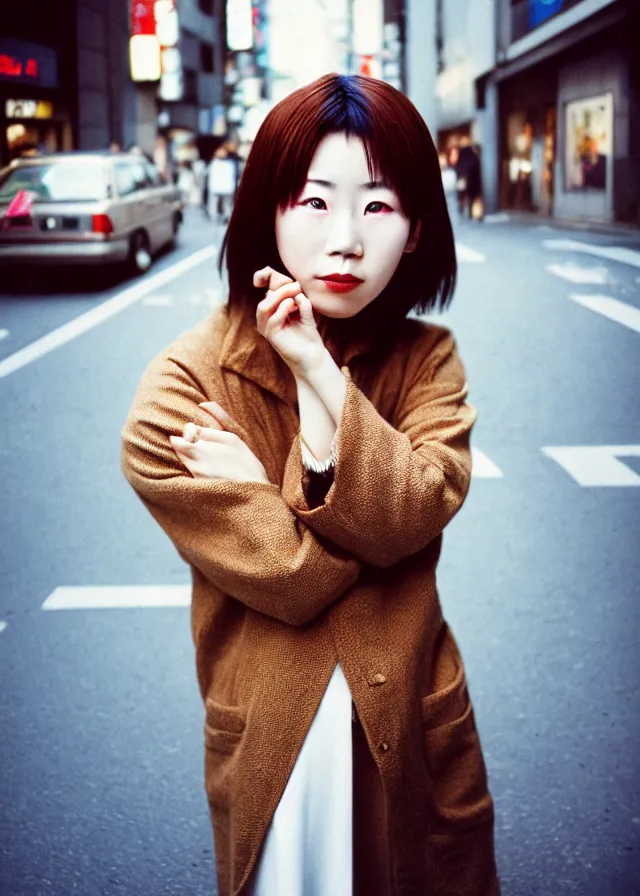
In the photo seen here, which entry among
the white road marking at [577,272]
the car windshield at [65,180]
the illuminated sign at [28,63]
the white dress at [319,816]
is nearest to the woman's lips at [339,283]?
the white dress at [319,816]

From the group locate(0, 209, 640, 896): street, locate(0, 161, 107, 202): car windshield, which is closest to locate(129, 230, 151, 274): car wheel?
locate(0, 161, 107, 202): car windshield

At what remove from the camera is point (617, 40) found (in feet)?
48.8

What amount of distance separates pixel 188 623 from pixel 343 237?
82.8 inches

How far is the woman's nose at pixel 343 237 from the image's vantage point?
1.19 meters

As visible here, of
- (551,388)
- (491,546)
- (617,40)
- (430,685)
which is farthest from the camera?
(617,40)

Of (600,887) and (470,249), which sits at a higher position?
(470,249)

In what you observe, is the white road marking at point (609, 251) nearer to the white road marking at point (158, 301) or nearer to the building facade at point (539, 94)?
the building facade at point (539, 94)

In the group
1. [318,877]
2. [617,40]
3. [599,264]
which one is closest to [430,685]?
[318,877]

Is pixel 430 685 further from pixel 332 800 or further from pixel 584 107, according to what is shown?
pixel 584 107

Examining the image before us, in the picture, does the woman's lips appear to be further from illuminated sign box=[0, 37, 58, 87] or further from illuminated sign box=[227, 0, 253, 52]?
illuminated sign box=[0, 37, 58, 87]

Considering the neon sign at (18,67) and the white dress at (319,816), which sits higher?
the neon sign at (18,67)

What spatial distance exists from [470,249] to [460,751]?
481 inches

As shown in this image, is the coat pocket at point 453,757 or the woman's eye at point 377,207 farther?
the coat pocket at point 453,757

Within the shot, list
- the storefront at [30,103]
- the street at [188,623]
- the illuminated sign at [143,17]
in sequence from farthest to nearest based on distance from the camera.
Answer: the storefront at [30,103]
the illuminated sign at [143,17]
the street at [188,623]
